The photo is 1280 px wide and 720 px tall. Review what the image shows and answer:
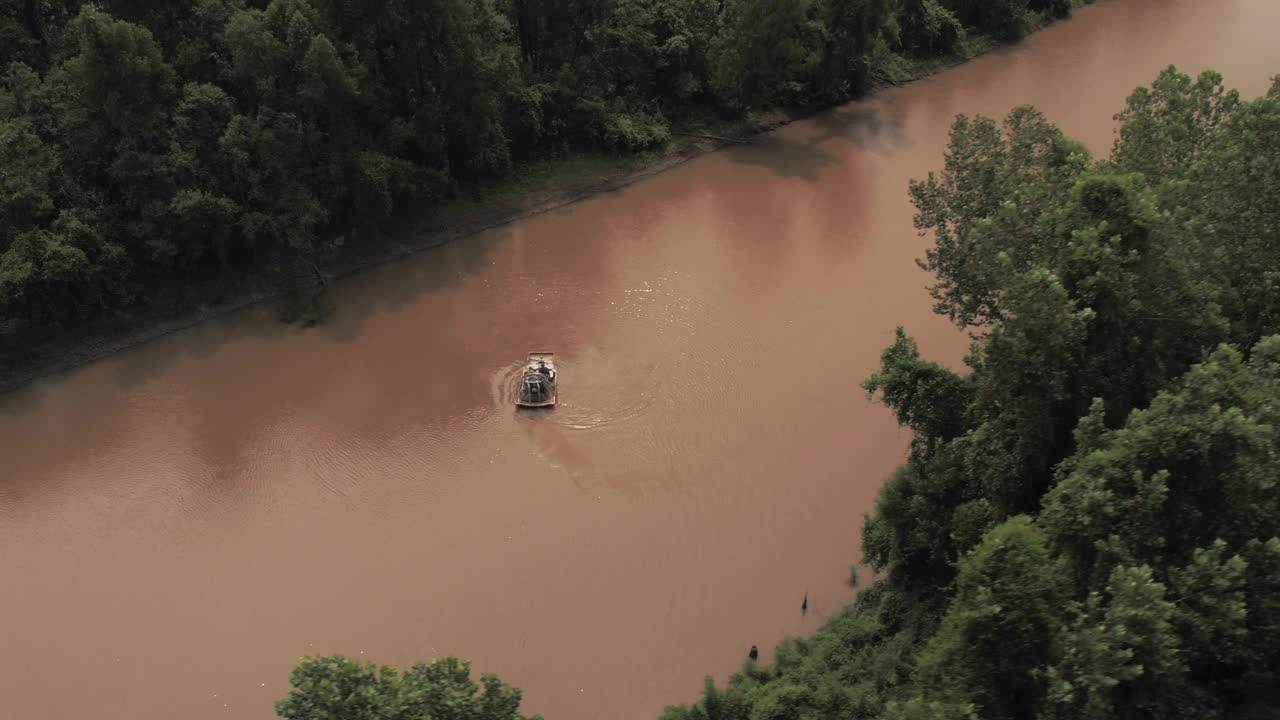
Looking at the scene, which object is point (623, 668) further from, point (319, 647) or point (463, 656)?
point (319, 647)

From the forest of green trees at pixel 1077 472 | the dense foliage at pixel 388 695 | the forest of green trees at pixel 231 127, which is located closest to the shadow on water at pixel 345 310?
the forest of green trees at pixel 231 127

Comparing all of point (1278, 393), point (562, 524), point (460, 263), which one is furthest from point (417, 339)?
point (1278, 393)

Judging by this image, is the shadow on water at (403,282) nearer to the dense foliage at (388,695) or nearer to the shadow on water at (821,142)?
the shadow on water at (821,142)

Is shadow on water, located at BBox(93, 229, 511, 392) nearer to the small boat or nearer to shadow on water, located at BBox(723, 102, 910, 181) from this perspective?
the small boat

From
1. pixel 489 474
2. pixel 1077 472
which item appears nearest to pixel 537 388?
pixel 489 474

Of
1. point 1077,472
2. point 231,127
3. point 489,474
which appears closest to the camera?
point 1077,472

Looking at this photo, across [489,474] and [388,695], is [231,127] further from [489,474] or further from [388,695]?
[388,695]

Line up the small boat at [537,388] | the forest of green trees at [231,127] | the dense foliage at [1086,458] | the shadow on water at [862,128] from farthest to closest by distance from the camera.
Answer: the shadow on water at [862,128]
the forest of green trees at [231,127]
the small boat at [537,388]
the dense foliage at [1086,458]
